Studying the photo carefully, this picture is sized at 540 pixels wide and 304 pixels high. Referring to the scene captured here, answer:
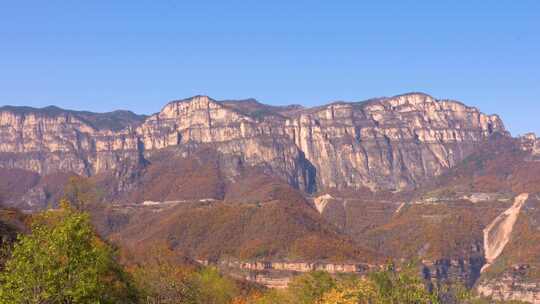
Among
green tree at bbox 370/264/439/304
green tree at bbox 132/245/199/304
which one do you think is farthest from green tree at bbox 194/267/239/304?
green tree at bbox 370/264/439/304

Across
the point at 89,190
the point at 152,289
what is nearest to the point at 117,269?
the point at 152,289

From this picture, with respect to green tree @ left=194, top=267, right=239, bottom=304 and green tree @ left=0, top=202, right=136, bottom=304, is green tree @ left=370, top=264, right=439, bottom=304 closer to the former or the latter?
green tree @ left=0, top=202, right=136, bottom=304

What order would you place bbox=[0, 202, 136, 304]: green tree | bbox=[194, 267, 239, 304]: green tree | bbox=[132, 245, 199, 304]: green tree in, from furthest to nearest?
1. bbox=[194, 267, 239, 304]: green tree
2. bbox=[132, 245, 199, 304]: green tree
3. bbox=[0, 202, 136, 304]: green tree

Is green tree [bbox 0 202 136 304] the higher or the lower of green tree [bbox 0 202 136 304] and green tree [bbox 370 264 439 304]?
the higher

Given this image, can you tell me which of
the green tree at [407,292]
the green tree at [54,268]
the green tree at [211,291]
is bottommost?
the green tree at [211,291]

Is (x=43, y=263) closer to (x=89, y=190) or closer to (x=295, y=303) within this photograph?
(x=295, y=303)

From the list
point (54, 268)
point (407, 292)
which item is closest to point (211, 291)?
point (407, 292)

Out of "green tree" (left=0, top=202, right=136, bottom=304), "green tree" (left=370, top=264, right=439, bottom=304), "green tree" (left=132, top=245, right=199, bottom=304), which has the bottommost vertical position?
"green tree" (left=132, top=245, right=199, bottom=304)

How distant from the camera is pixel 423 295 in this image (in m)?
72.5

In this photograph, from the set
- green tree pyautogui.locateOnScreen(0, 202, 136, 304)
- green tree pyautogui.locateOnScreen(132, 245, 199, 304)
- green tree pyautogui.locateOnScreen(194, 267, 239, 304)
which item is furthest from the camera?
green tree pyautogui.locateOnScreen(194, 267, 239, 304)

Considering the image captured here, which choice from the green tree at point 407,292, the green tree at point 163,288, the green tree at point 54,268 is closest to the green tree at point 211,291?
the green tree at point 163,288

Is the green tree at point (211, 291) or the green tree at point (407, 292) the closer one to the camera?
the green tree at point (407, 292)

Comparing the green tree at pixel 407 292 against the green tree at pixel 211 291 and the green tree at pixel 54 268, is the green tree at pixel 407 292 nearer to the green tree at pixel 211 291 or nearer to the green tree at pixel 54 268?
the green tree at pixel 54 268

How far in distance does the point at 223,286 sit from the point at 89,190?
3732 centimetres
